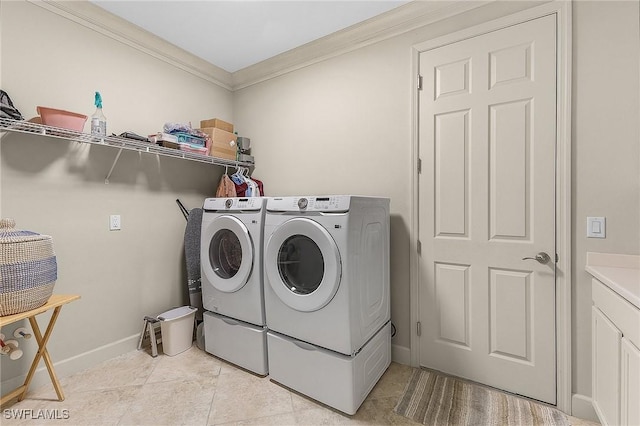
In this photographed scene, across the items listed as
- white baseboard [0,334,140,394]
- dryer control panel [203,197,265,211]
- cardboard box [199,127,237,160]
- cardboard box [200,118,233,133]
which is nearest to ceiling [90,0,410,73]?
cardboard box [200,118,233,133]

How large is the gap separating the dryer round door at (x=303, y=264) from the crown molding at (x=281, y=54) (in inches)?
62.5

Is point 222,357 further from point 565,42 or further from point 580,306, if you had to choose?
point 565,42

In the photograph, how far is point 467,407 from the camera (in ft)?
5.43

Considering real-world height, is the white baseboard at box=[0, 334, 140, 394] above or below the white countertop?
below

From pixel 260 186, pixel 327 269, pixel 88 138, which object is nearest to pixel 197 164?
pixel 260 186

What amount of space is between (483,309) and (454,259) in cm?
35

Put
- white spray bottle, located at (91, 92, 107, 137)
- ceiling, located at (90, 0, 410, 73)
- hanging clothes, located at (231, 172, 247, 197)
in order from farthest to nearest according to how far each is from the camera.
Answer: hanging clothes, located at (231, 172, 247, 197) → ceiling, located at (90, 0, 410, 73) → white spray bottle, located at (91, 92, 107, 137)

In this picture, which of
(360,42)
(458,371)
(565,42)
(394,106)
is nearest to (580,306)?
(458,371)

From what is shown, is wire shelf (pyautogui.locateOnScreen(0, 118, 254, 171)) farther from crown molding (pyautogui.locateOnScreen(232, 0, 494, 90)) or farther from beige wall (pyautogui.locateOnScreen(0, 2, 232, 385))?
crown molding (pyautogui.locateOnScreen(232, 0, 494, 90))

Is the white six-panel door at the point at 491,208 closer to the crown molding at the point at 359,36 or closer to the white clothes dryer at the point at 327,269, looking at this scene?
the crown molding at the point at 359,36

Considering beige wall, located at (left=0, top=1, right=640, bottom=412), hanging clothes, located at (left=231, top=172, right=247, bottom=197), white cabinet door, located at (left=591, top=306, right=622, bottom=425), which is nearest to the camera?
white cabinet door, located at (left=591, top=306, right=622, bottom=425)

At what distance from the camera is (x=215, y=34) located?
233cm

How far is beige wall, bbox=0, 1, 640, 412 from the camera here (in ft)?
4.99

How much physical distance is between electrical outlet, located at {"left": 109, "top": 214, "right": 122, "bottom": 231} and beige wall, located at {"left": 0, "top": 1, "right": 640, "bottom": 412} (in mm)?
44
